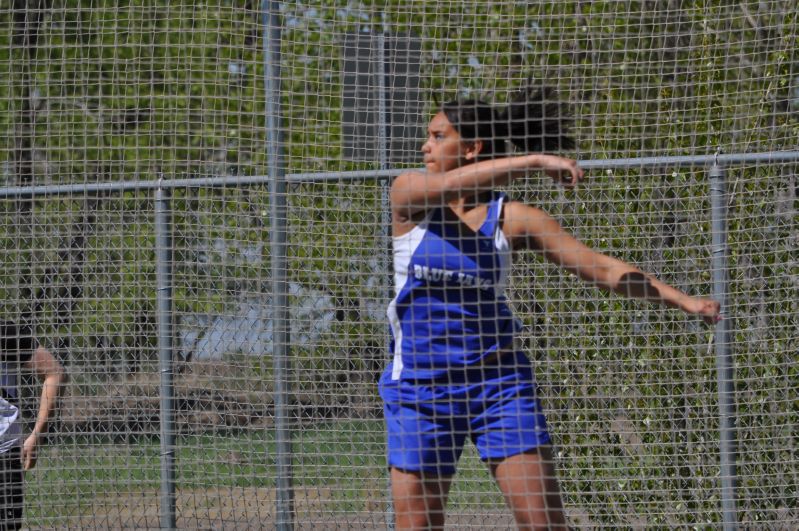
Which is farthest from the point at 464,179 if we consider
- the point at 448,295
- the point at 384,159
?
the point at 384,159

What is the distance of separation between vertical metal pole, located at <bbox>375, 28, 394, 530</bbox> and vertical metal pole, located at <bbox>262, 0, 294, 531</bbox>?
447 mm

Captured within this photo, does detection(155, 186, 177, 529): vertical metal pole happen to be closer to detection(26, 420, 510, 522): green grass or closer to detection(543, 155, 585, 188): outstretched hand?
detection(26, 420, 510, 522): green grass

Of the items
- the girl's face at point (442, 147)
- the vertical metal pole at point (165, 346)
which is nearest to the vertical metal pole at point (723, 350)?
the girl's face at point (442, 147)

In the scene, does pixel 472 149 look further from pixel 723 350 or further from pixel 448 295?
pixel 723 350

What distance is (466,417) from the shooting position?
346 cm

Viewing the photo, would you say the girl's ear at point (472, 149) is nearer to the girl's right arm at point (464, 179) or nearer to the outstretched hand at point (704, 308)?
the girl's right arm at point (464, 179)

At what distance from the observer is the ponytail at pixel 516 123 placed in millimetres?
3641

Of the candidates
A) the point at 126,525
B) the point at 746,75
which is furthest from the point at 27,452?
the point at 746,75

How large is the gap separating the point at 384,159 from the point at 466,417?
1640 millimetres

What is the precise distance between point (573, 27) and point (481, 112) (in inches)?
66.6

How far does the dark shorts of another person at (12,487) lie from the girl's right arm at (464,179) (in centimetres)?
230

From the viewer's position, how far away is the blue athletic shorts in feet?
11.2

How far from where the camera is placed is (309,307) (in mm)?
4953

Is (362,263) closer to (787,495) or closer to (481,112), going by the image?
(481,112)
